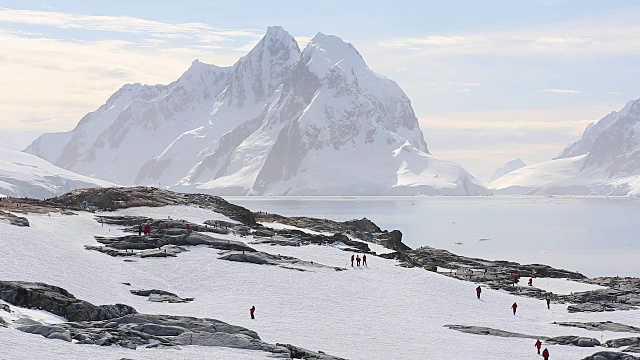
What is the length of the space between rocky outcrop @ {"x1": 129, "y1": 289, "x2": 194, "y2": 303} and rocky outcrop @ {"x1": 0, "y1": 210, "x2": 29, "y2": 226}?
49.7ft

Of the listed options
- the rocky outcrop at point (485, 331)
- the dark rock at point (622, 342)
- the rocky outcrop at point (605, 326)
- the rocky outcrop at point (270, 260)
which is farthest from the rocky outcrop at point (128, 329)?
the rocky outcrop at point (605, 326)

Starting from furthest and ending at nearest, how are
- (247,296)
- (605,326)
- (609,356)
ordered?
(247,296)
(605,326)
(609,356)

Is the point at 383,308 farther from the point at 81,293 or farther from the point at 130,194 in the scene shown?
the point at 130,194

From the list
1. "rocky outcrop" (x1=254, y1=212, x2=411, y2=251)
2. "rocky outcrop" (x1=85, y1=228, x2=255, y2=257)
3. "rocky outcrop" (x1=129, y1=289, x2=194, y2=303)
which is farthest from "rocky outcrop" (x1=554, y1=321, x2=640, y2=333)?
"rocky outcrop" (x1=254, y1=212, x2=411, y2=251)

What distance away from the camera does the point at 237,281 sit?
197ft

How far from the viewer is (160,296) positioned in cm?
5306

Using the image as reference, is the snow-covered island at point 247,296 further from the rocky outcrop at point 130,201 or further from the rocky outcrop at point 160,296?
the rocky outcrop at point 130,201

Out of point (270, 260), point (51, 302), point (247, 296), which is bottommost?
point (247, 296)

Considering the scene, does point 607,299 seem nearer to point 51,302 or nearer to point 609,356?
point 609,356

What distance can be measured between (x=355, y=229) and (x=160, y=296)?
52257mm

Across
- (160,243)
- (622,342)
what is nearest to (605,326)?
(622,342)

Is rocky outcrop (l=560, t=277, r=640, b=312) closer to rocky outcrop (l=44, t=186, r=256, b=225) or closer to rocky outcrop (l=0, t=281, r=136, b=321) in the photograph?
rocky outcrop (l=44, t=186, r=256, b=225)

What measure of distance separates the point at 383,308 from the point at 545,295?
21099mm

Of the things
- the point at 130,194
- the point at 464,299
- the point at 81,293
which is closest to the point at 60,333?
the point at 81,293
